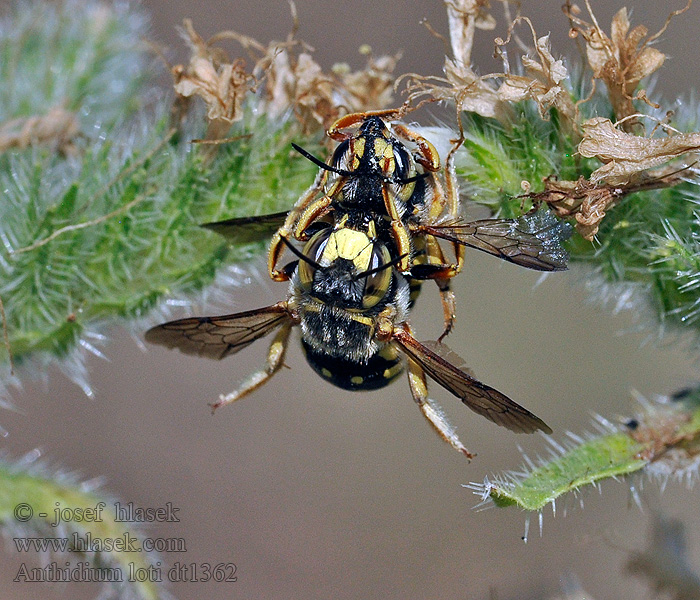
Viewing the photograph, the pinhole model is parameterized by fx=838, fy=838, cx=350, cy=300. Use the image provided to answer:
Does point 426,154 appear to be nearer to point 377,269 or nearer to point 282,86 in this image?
point 377,269

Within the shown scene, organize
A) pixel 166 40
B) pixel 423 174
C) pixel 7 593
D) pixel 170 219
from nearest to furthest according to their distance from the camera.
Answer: pixel 423 174 → pixel 170 219 → pixel 7 593 → pixel 166 40

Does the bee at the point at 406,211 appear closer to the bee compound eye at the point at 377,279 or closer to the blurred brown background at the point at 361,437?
the bee compound eye at the point at 377,279

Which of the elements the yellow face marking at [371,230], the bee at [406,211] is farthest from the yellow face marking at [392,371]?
the yellow face marking at [371,230]

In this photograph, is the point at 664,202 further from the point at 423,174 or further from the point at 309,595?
the point at 309,595

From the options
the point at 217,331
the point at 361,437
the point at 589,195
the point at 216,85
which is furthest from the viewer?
the point at 361,437

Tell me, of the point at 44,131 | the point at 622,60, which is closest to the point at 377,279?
the point at 622,60

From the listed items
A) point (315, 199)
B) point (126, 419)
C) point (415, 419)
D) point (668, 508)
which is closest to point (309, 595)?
point (415, 419)
